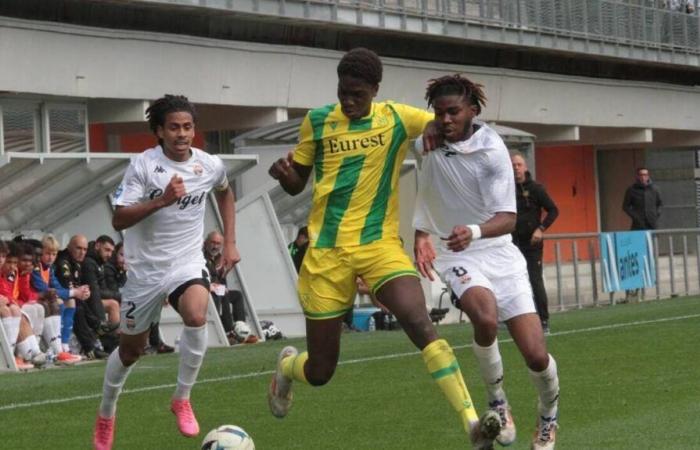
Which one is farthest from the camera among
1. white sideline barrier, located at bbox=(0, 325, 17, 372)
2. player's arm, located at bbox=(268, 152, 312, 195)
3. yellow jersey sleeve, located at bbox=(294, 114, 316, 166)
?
white sideline barrier, located at bbox=(0, 325, 17, 372)

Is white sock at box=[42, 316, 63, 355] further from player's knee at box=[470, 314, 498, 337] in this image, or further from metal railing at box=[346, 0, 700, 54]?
metal railing at box=[346, 0, 700, 54]

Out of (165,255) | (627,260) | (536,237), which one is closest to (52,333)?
(536,237)

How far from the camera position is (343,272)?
975 cm

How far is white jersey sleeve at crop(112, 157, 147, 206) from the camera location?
10.7 m

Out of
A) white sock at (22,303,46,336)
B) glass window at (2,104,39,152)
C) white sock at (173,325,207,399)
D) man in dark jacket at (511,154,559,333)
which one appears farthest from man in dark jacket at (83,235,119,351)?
white sock at (173,325,207,399)

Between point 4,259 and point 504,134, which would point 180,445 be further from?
point 504,134

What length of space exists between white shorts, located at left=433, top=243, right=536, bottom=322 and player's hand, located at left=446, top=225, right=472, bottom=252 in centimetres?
63

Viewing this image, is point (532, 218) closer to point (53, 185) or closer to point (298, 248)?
point (298, 248)

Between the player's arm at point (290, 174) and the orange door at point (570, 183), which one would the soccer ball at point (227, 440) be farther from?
the orange door at point (570, 183)

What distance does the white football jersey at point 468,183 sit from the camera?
9.83 metres

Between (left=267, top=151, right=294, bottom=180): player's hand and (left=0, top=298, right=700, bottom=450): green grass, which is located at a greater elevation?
(left=267, top=151, right=294, bottom=180): player's hand

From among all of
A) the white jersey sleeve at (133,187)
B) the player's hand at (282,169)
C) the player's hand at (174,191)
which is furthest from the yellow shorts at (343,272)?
the white jersey sleeve at (133,187)

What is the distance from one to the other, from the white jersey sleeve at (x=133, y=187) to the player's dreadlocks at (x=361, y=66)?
1781mm

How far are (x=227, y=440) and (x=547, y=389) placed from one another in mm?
1800
